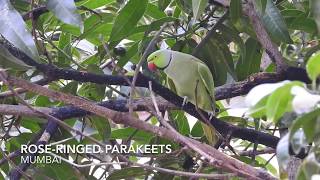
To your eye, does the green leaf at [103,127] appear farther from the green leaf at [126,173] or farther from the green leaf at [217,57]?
the green leaf at [217,57]

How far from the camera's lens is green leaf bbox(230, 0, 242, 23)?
2.90 ft

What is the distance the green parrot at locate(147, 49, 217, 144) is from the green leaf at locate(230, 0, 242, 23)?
0.14 meters

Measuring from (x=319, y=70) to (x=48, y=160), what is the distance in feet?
2.51

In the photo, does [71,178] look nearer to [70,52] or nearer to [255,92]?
[70,52]

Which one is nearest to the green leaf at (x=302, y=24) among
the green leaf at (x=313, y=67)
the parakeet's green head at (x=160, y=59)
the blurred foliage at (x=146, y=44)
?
the blurred foliage at (x=146, y=44)

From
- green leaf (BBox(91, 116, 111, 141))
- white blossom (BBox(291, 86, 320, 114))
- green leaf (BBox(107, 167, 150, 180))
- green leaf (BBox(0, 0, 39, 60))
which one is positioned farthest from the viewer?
green leaf (BBox(91, 116, 111, 141))

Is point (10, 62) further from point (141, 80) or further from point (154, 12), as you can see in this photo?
point (154, 12)

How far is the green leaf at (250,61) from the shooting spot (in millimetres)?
1100

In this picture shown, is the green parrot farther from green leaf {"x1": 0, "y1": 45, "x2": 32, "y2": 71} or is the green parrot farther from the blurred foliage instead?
green leaf {"x1": 0, "y1": 45, "x2": 32, "y2": 71}

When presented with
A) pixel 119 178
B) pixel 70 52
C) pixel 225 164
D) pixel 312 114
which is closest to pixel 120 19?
pixel 70 52

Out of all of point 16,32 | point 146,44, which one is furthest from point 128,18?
point 16,32

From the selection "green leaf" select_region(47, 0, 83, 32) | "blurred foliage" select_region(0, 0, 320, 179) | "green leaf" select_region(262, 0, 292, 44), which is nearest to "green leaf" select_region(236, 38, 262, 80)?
"blurred foliage" select_region(0, 0, 320, 179)

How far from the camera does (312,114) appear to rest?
0.44m

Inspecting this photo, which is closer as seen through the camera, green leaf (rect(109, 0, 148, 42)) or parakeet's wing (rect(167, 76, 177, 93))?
green leaf (rect(109, 0, 148, 42))
